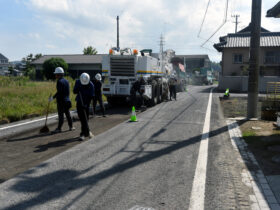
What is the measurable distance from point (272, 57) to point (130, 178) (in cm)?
3400

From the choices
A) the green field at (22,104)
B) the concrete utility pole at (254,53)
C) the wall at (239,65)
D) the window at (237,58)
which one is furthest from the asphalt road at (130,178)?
the window at (237,58)

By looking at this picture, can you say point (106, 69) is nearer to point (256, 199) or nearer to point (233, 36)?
point (256, 199)

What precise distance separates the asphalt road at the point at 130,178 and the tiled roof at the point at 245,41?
29559 mm

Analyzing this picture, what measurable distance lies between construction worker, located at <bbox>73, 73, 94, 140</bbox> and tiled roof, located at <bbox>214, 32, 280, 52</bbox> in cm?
2993

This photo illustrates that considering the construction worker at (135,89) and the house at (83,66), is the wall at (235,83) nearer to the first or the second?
the construction worker at (135,89)

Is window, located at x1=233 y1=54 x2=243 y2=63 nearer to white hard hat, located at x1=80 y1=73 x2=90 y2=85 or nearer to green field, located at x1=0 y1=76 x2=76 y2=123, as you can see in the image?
green field, located at x1=0 y1=76 x2=76 y2=123

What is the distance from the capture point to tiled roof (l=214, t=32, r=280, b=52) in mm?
33375

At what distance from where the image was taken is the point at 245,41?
3488 cm

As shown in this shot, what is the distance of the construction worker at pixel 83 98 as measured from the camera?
766 cm

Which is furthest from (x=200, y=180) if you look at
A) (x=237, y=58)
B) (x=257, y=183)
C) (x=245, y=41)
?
(x=245, y=41)

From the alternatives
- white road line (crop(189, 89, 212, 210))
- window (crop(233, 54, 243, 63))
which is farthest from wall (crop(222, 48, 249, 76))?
white road line (crop(189, 89, 212, 210))

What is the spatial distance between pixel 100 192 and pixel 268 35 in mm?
36859

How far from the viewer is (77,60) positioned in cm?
5069

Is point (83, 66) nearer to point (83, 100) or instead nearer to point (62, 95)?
point (62, 95)
